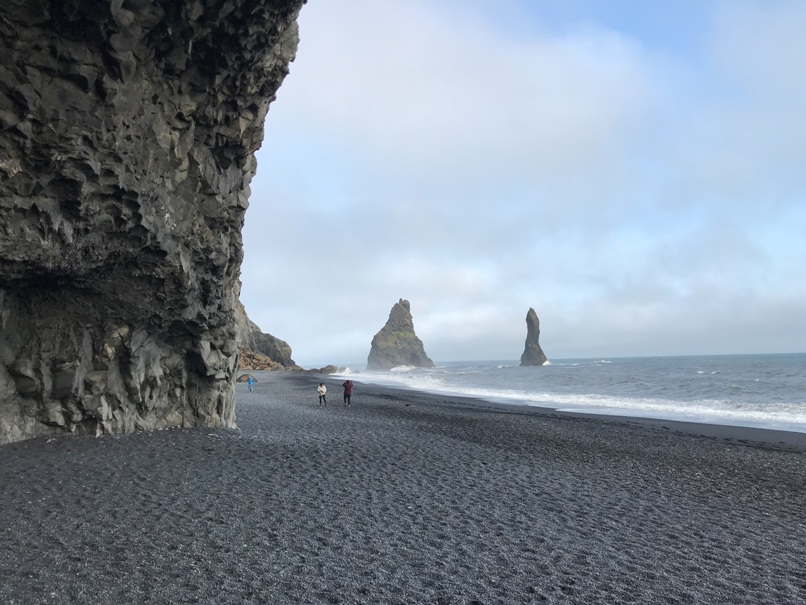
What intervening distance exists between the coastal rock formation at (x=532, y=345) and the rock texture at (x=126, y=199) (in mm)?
146027

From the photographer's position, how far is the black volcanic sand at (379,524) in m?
6.02

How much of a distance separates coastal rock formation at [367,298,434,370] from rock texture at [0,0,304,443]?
14410 cm

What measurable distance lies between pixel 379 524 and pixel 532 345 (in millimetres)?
152393

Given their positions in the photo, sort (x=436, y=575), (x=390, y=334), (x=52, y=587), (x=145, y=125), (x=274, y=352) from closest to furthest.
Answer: (x=52, y=587) < (x=436, y=575) < (x=145, y=125) < (x=274, y=352) < (x=390, y=334)

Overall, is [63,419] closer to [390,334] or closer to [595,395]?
[595,395]

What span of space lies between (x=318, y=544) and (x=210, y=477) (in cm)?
400

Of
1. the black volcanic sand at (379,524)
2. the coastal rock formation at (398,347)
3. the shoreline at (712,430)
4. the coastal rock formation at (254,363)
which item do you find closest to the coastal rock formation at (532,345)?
the coastal rock formation at (398,347)

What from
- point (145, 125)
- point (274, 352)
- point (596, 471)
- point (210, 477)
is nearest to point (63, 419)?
point (210, 477)

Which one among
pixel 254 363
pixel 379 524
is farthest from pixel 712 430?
pixel 254 363

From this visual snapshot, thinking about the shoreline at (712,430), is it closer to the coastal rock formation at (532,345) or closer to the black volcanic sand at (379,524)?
the black volcanic sand at (379,524)

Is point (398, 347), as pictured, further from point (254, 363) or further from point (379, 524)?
point (379, 524)

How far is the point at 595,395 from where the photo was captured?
41844mm

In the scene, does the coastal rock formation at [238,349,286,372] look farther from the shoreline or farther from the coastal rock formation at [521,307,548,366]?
the coastal rock formation at [521,307,548,366]

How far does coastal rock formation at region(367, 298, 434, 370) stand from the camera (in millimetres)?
160125
